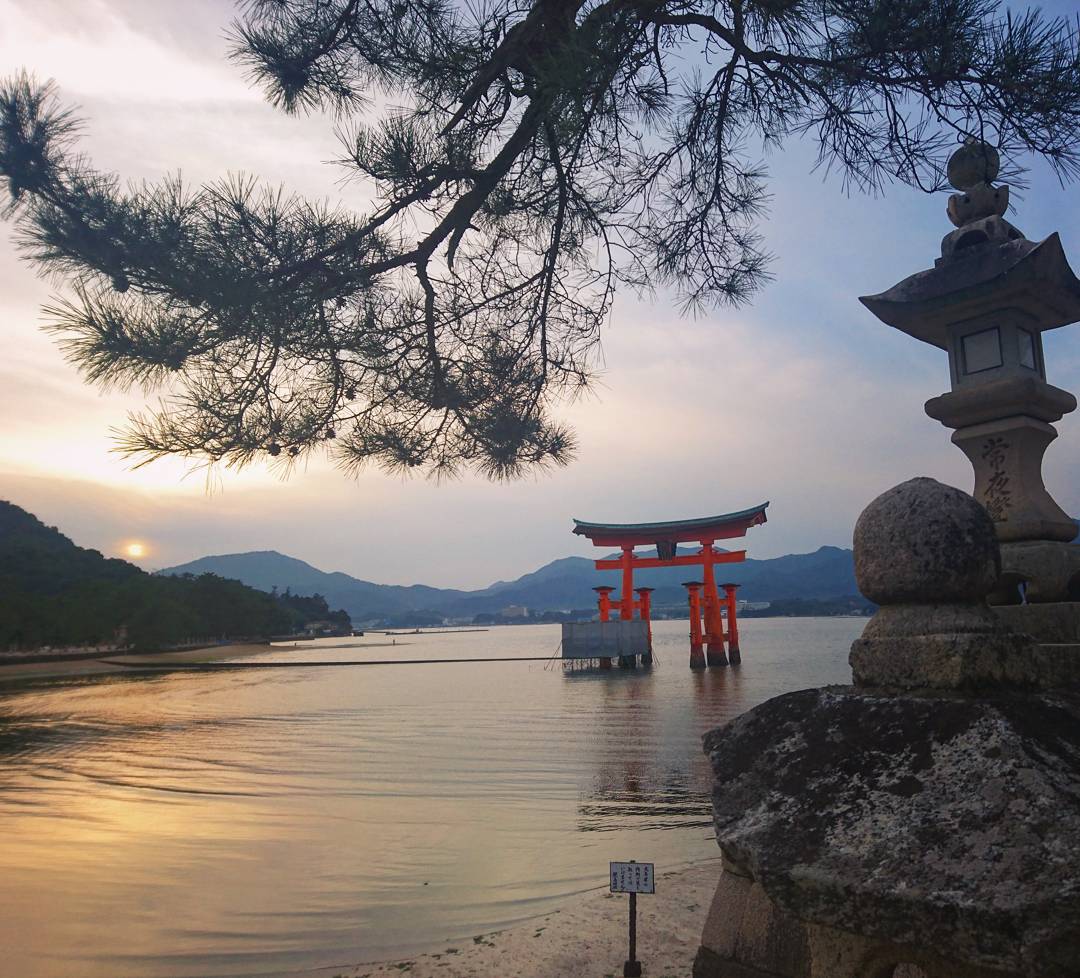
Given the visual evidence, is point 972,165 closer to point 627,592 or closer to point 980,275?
point 980,275

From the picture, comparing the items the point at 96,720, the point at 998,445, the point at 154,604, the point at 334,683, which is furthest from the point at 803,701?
the point at 154,604

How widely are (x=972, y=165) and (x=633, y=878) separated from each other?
3717 mm

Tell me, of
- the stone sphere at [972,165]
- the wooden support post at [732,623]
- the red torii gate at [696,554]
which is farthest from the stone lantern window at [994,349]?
the wooden support post at [732,623]

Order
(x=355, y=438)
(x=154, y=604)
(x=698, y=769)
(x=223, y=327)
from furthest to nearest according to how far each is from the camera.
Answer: (x=154, y=604) < (x=698, y=769) < (x=355, y=438) < (x=223, y=327)

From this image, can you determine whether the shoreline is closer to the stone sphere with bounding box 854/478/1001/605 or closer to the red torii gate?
the red torii gate

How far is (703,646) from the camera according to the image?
38.4 m

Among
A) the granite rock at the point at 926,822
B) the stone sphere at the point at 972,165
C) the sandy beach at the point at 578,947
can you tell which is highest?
the stone sphere at the point at 972,165

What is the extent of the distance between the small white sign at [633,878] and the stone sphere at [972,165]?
3476 mm

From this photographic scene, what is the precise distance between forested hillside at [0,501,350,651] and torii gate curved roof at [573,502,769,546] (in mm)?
33262

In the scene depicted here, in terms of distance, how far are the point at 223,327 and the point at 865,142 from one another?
3.26 metres

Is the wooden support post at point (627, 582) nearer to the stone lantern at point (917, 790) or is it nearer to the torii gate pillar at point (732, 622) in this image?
the torii gate pillar at point (732, 622)

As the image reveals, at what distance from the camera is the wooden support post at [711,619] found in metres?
34.1

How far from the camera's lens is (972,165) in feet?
11.8

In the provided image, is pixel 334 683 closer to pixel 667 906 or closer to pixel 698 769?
pixel 698 769
